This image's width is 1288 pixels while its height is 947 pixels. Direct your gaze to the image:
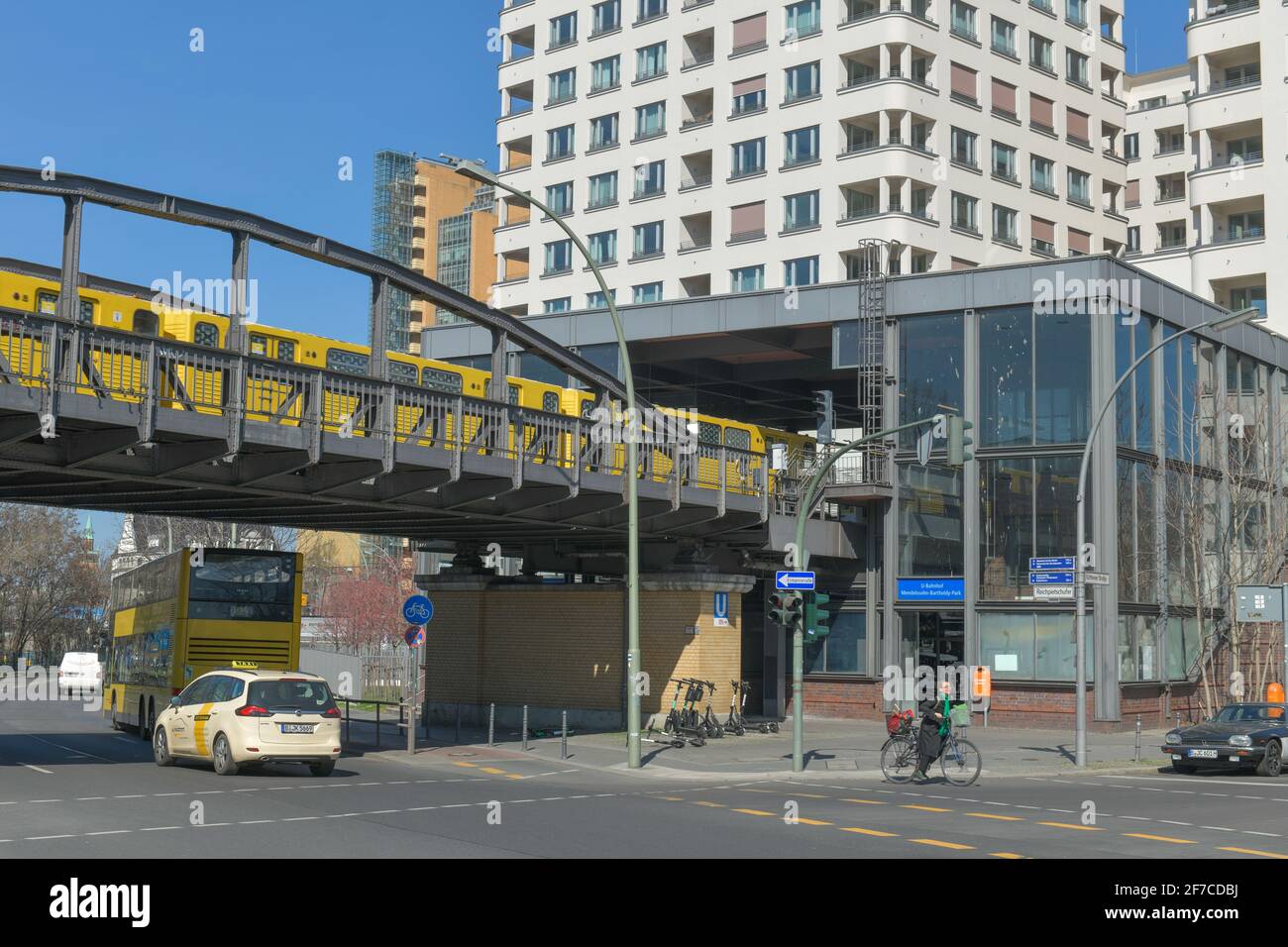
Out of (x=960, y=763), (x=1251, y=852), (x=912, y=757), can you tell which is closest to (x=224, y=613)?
(x=912, y=757)

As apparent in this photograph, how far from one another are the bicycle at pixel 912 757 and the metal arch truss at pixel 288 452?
6.77 meters

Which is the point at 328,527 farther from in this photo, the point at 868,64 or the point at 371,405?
the point at 868,64

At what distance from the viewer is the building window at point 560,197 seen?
6412cm

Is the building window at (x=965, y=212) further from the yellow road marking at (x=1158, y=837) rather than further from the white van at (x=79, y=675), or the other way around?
the yellow road marking at (x=1158, y=837)

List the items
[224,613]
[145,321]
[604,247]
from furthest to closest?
[604,247] < [224,613] < [145,321]

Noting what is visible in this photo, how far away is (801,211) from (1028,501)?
80.5ft

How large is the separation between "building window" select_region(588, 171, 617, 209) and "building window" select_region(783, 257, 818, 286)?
9.87 metres

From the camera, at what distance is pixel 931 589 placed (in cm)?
3512

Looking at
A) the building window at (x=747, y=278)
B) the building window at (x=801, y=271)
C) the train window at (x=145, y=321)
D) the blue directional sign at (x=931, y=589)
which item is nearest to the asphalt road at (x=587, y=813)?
the train window at (x=145, y=321)

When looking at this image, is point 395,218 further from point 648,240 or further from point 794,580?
point 794,580

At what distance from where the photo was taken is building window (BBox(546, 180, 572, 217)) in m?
64.1

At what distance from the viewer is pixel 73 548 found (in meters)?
85.6

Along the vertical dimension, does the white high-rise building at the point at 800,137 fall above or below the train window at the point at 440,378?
above

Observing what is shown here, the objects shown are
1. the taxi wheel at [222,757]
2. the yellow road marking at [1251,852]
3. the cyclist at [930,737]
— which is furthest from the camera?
the cyclist at [930,737]
